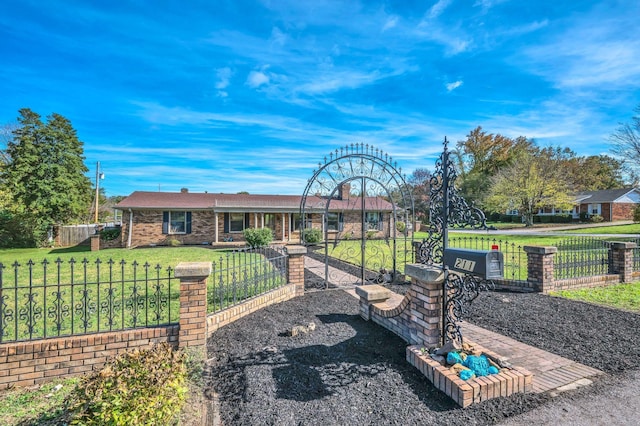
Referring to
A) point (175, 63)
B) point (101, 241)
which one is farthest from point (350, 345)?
point (101, 241)

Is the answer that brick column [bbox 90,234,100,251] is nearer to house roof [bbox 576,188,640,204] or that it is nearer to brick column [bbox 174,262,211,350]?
brick column [bbox 174,262,211,350]

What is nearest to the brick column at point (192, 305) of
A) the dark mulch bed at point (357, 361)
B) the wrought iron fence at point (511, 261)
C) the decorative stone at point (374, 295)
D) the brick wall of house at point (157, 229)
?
the dark mulch bed at point (357, 361)

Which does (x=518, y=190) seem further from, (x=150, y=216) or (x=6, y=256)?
(x=6, y=256)

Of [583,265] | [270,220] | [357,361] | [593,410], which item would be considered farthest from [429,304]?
[270,220]

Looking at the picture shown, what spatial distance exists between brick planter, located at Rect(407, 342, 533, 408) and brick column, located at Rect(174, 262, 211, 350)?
278cm

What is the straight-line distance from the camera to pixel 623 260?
784cm

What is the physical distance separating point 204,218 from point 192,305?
55.9 ft

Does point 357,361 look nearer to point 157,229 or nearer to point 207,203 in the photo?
point 157,229

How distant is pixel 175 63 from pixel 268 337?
8644 mm

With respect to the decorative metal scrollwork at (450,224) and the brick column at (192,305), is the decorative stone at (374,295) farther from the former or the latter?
the brick column at (192,305)

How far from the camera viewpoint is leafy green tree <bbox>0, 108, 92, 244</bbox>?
59.2 ft

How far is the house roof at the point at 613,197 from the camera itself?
3494 cm

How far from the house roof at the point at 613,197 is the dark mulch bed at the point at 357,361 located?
40.8 meters

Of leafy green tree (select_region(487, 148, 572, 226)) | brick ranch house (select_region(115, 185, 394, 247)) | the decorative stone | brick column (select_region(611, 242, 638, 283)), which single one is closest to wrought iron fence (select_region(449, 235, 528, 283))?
the decorative stone
